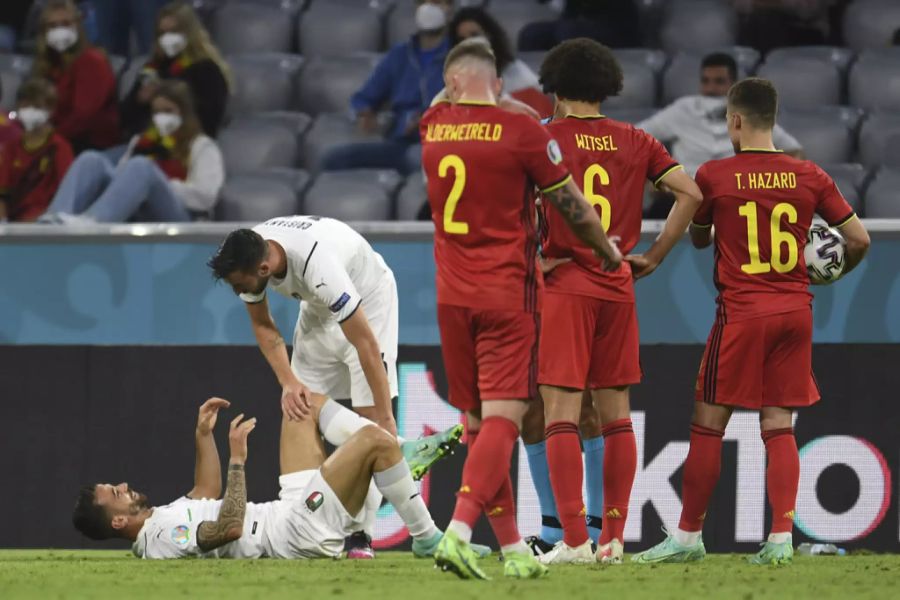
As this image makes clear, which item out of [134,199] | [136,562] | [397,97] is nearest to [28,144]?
[134,199]

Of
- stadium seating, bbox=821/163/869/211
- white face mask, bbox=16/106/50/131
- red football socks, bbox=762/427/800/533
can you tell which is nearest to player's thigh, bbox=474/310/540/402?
red football socks, bbox=762/427/800/533

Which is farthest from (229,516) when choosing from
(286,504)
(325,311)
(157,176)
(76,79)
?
(76,79)

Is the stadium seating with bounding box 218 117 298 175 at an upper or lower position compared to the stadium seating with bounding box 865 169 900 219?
upper

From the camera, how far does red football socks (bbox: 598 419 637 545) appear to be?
22.3 ft

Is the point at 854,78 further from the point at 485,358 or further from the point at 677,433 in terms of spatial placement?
the point at 485,358

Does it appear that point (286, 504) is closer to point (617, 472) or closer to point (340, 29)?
point (617, 472)

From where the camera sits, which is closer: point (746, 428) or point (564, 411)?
point (564, 411)

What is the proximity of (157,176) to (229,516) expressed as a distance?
9.73 feet

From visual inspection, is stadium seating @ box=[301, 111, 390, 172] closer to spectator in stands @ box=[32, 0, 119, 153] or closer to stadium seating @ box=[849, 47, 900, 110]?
spectator in stands @ box=[32, 0, 119, 153]

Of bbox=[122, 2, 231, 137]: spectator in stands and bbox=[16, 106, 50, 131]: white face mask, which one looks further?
bbox=[122, 2, 231, 137]: spectator in stands

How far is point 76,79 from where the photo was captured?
11.1m

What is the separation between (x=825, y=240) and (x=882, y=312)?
175 centimetres

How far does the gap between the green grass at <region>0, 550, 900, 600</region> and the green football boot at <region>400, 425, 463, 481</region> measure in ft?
1.49

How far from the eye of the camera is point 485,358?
6.09 metres
